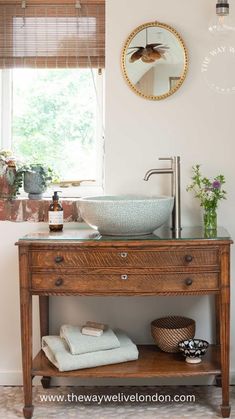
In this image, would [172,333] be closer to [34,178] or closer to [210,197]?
[210,197]

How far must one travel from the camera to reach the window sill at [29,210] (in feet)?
11.3

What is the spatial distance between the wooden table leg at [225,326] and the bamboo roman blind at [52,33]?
1330 mm

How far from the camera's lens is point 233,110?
3402 millimetres

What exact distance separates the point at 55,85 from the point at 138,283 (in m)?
1.36

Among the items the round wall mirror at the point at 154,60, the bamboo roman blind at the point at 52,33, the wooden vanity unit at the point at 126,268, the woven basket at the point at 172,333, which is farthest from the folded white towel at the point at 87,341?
the bamboo roman blind at the point at 52,33

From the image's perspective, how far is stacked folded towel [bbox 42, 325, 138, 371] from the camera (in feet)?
9.98

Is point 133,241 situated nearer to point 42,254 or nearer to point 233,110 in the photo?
point 42,254

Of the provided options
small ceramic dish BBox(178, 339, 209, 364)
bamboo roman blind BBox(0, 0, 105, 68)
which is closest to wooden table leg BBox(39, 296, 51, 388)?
small ceramic dish BBox(178, 339, 209, 364)

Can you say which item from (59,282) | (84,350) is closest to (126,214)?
(59,282)

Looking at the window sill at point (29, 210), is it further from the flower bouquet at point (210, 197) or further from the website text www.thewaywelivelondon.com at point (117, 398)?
the website text www.thewaywelivelondon.com at point (117, 398)

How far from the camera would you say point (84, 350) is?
3.07m

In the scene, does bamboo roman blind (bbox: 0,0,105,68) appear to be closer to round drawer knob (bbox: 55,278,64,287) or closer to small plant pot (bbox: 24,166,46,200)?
small plant pot (bbox: 24,166,46,200)

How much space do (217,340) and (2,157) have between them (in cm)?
142

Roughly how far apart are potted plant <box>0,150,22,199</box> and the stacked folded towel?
74 centimetres
